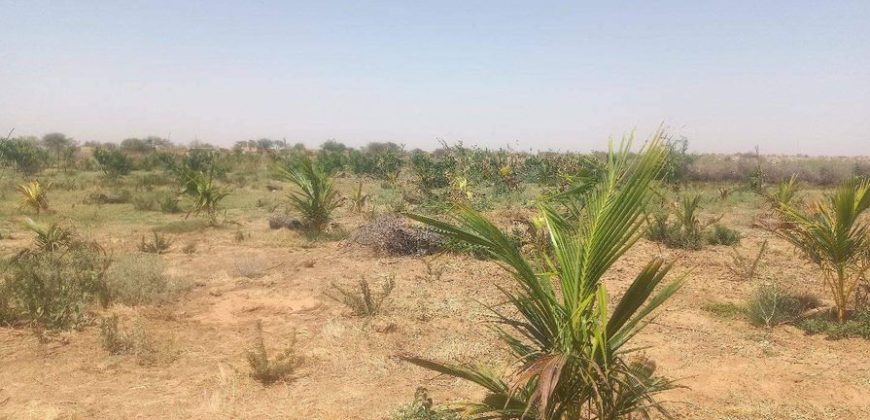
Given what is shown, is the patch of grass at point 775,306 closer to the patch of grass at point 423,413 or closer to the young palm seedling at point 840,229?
the young palm seedling at point 840,229

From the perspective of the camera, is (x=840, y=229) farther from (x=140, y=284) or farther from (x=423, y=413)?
(x=140, y=284)

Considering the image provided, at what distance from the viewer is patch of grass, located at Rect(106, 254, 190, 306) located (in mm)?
5969

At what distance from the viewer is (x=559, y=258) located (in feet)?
6.88

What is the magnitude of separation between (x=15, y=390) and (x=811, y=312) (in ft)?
25.0

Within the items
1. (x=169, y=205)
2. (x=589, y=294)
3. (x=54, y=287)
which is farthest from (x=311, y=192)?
(x=589, y=294)

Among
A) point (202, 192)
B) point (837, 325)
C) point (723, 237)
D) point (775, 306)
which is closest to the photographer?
point (837, 325)

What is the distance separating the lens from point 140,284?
6.16m

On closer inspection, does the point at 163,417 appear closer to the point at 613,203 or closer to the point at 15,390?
the point at 15,390

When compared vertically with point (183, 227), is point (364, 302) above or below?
below

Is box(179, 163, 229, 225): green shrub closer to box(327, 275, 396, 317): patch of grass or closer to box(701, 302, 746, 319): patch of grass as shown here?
box(327, 275, 396, 317): patch of grass

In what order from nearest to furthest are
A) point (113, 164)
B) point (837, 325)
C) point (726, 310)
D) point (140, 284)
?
point (837, 325) → point (726, 310) → point (140, 284) → point (113, 164)

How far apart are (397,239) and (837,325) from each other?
5905 mm

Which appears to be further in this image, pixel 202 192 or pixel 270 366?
pixel 202 192

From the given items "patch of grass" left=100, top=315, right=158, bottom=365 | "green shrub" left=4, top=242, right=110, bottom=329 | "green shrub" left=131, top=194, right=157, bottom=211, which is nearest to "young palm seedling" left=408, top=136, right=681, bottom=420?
"patch of grass" left=100, top=315, right=158, bottom=365
